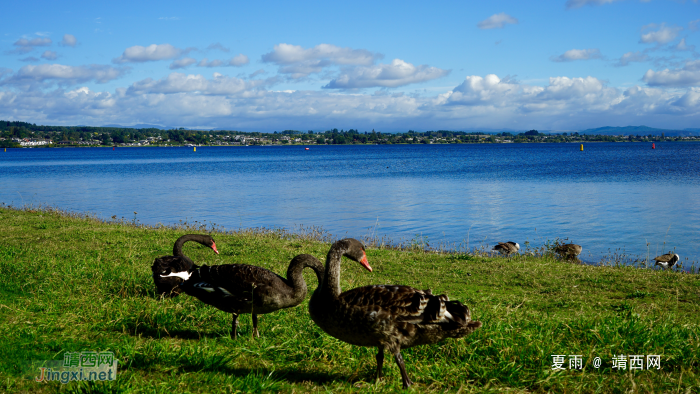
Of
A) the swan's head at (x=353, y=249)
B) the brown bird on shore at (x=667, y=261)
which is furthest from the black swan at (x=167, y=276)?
the brown bird on shore at (x=667, y=261)

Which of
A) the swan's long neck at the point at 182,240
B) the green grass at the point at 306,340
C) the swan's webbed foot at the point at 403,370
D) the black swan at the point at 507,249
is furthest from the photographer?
the black swan at the point at 507,249

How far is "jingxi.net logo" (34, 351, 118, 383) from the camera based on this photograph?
5.46 meters

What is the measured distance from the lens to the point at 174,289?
8.97 metres

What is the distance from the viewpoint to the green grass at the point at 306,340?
5.61 metres

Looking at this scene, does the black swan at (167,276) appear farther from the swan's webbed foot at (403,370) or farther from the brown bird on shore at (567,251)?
the brown bird on shore at (567,251)

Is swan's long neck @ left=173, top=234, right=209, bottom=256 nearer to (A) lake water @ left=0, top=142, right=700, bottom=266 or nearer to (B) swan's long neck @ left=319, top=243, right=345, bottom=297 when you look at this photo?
(B) swan's long neck @ left=319, top=243, right=345, bottom=297

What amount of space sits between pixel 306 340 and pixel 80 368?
2.72 meters

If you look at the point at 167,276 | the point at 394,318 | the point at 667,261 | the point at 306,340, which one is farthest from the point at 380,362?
the point at 667,261

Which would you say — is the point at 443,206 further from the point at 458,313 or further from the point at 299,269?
the point at 458,313

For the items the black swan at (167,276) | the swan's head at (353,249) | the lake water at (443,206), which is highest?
the swan's head at (353,249)

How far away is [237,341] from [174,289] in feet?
9.10

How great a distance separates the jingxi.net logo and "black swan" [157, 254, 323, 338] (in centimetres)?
165

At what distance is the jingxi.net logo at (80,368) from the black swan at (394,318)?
8.36 ft

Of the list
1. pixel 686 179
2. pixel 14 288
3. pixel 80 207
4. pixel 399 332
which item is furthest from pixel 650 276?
pixel 686 179
